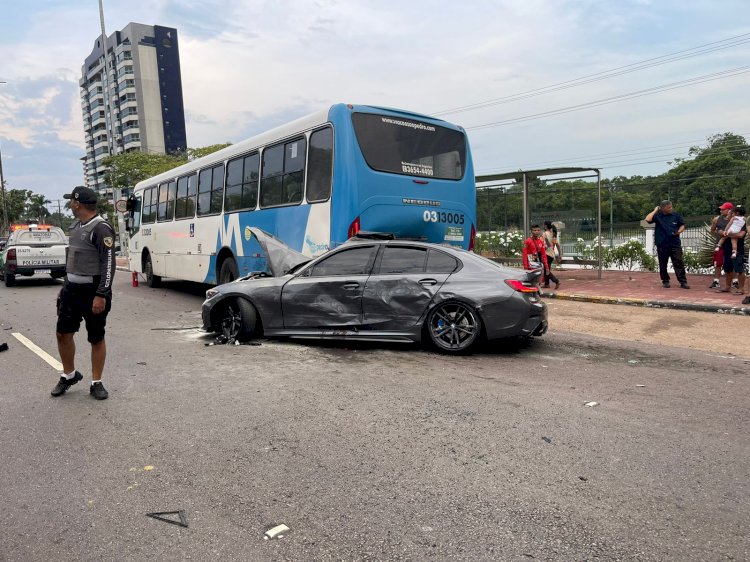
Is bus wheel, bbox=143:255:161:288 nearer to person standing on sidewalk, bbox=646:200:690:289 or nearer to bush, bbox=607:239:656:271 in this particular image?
person standing on sidewalk, bbox=646:200:690:289

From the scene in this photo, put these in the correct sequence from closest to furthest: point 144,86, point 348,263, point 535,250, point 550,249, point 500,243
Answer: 1. point 348,263
2. point 535,250
3. point 550,249
4. point 500,243
5. point 144,86

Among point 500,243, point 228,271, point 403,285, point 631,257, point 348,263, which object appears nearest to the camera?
point 403,285

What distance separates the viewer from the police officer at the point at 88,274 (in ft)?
16.0

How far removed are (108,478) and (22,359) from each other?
4.15m

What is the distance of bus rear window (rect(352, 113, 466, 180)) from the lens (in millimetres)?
8203

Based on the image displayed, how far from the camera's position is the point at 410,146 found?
8.73 meters

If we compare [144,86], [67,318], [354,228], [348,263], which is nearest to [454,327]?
[348,263]

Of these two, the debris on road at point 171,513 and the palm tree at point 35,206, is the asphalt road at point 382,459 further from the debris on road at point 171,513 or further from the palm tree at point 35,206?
the palm tree at point 35,206

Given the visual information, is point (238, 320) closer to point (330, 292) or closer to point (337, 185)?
point (330, 292)

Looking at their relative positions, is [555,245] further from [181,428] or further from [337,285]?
[181,428]

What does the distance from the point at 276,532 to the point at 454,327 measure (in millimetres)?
4042

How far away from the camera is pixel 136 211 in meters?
16.4

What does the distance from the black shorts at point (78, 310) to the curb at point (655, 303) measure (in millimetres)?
9450

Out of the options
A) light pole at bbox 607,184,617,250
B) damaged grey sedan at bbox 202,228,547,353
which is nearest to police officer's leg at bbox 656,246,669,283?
light pole at bbox 607,184,617,250
